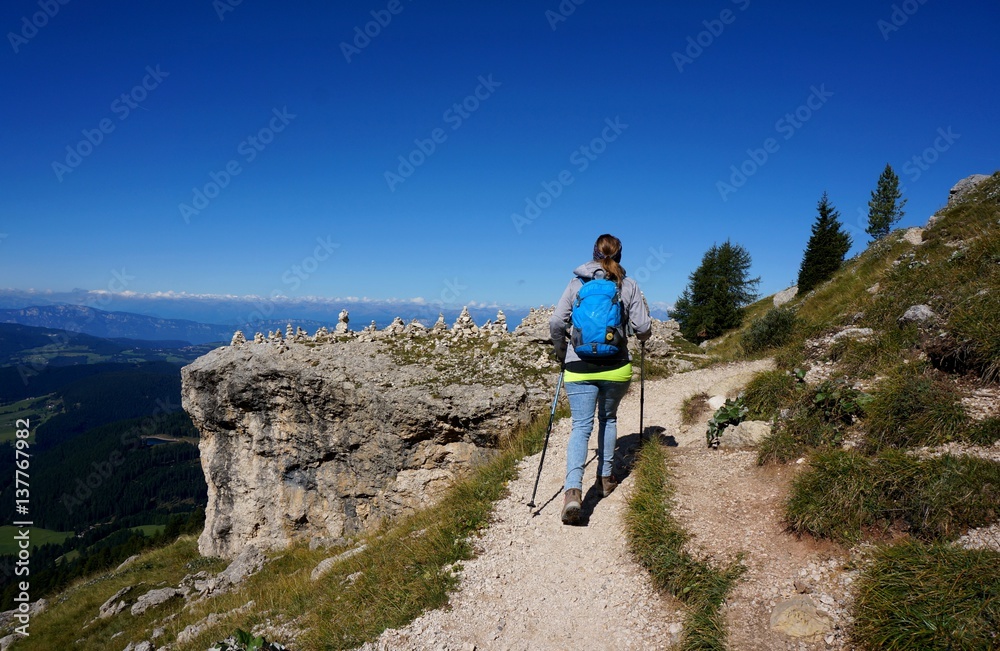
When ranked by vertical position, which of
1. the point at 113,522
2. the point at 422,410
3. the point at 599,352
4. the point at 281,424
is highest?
the point at 599,352

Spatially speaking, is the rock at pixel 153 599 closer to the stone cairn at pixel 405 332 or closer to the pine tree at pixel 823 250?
the stone cairn at pixel 405 332

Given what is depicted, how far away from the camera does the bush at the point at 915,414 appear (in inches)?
240

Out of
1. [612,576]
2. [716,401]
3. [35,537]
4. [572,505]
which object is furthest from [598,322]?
[35,537]

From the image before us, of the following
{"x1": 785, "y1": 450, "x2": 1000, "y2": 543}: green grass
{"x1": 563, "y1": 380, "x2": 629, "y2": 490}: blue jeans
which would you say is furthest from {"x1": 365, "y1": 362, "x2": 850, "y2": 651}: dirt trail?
{"x1": 563, "y1": 380, "x2": 629, "y2": 490}: blue jeans

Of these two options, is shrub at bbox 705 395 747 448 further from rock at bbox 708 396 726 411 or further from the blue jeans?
the blue jeans

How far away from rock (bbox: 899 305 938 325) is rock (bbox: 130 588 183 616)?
23.9 m

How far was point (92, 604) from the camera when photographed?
20.0 m

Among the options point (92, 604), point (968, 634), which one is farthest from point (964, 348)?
point (92, 604)

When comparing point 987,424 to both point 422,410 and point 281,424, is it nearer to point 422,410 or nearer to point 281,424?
point 422,410

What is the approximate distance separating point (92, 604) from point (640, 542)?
1032 inches

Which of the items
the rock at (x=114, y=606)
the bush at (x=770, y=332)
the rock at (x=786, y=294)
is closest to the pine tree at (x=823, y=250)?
the rock at (x=786, y=294)

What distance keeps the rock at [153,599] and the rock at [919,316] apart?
23.9 metres

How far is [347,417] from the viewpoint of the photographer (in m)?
16.9

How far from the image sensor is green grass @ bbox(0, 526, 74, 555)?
11069cm
